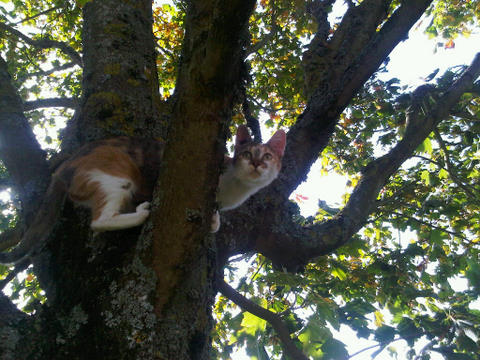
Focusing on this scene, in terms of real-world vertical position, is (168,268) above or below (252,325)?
below

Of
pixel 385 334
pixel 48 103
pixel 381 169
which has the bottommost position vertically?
pixel 385 334

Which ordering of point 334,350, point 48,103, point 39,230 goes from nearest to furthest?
1. point 39,230
2. point 334,350
3. point 48,103

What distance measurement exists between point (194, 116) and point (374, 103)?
4.14 metres

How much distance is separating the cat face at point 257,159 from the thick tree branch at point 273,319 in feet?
3.42

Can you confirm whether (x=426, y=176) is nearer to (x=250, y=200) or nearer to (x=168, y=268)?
(x=250, y=200)

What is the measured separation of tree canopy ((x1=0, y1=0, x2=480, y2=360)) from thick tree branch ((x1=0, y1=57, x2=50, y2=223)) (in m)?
0.01

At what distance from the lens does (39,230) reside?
2525mm

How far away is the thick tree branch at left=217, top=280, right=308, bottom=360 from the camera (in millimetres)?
2885

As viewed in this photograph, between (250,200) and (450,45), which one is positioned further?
(450,45)

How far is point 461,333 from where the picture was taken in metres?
3.37

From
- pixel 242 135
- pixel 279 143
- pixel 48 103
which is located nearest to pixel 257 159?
pixel 279 143

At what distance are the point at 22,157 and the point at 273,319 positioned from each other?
2306mm

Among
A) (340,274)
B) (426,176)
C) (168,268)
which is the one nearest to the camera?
(168,268)

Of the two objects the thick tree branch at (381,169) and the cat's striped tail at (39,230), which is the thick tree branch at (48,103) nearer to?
the cat's striped tail at (39,230)
